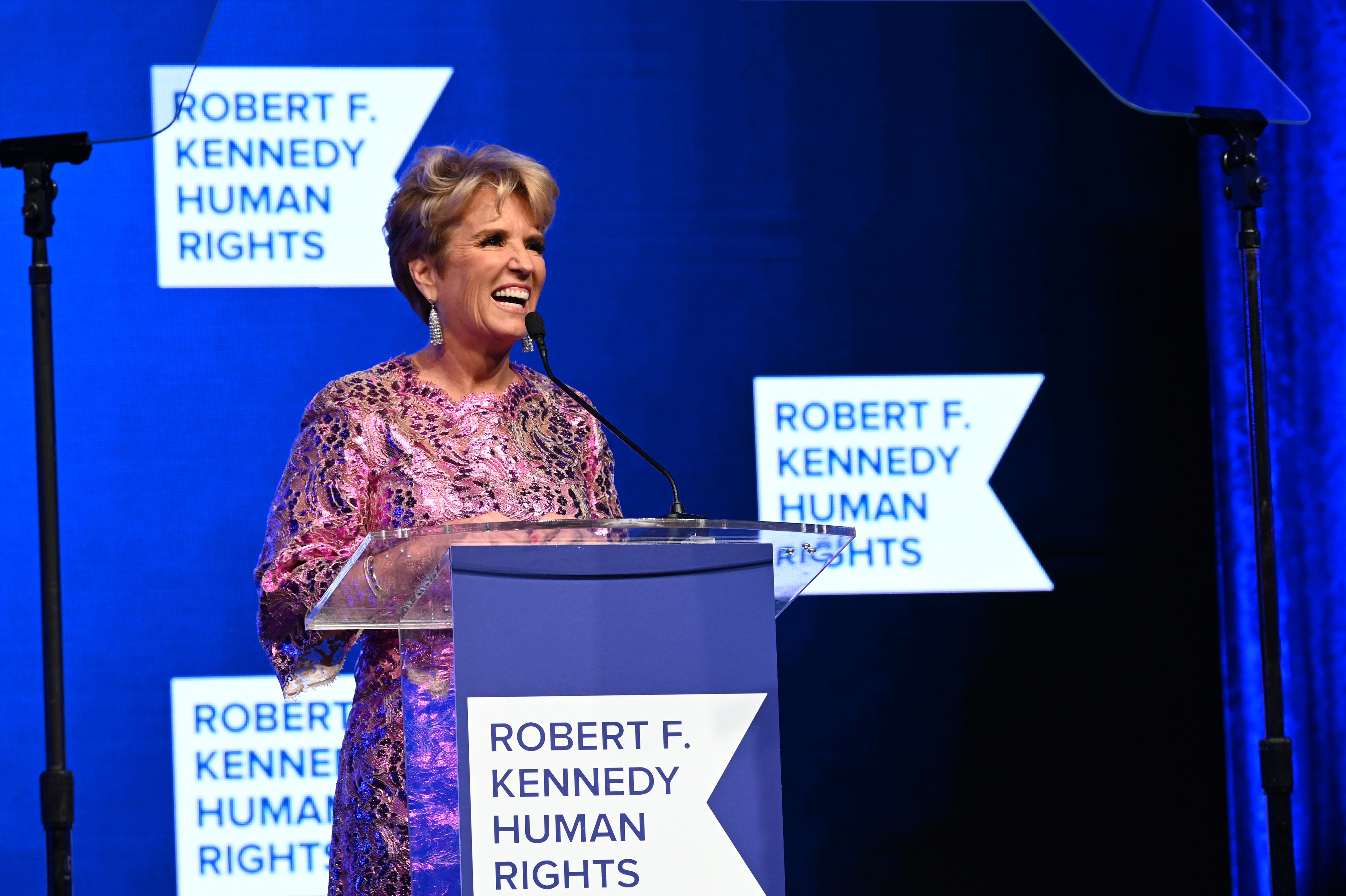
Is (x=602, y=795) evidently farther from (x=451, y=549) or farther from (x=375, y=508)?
(x=375, y=508)

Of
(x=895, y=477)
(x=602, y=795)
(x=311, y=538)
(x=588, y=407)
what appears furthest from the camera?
(x=895, y=477)

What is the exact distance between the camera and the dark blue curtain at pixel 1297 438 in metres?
3.25

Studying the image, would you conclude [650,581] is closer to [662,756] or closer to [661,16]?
[662,756]

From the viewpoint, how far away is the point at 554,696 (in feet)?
4.14

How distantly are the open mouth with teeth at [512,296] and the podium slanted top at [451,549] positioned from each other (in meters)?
0.60

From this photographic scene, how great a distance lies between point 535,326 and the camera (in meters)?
1.69

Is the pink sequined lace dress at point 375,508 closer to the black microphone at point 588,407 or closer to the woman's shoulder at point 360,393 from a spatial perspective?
the woman's shoulder at point 360,393

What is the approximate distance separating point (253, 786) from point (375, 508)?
1.46m

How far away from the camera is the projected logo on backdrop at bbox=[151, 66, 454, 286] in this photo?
3035 mm

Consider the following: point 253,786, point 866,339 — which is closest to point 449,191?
point 866,339

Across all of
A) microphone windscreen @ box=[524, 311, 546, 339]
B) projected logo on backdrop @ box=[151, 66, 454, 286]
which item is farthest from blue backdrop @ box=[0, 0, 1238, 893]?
microphone windscreen @ box=[524, 311, 546, 339]

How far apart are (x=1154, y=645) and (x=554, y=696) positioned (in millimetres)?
2388

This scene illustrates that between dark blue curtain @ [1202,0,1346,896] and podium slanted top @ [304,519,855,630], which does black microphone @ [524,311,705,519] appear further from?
dark blue curtain @ [1202,0,1346,896]

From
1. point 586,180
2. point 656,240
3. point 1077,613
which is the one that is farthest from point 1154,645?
point 586,180
